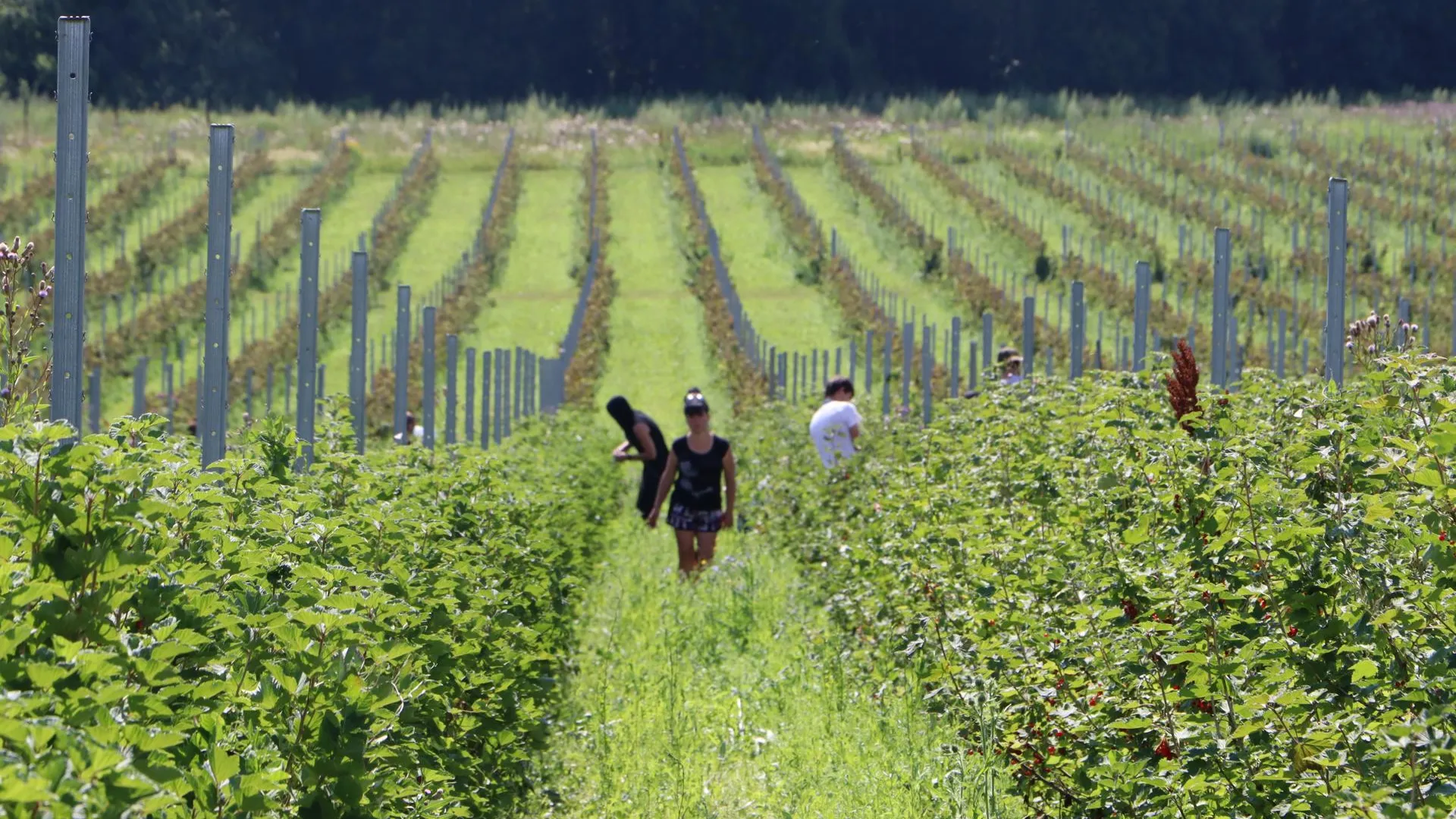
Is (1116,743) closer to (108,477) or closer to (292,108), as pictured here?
(108,477)

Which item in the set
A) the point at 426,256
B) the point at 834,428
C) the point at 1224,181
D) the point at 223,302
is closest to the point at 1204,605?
the point at 223,302

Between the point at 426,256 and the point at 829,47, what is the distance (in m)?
33.0

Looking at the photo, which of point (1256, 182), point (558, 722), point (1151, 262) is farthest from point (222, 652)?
point (1256, 182)

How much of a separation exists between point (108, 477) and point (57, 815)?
1025 mm

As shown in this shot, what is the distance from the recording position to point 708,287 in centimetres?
3581

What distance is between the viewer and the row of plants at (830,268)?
2834 centimetres

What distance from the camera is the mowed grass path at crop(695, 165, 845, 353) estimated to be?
32.1 meters

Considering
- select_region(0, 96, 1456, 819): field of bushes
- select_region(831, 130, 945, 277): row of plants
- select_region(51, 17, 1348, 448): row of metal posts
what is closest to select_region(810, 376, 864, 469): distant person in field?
select_region(0, 96, 1456, 819): field of bushes

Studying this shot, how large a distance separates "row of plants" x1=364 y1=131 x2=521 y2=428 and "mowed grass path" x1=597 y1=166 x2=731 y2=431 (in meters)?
2.47

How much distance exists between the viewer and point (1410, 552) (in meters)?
3.95

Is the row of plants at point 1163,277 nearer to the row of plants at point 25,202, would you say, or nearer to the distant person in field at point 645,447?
the distant person in field at point 645,447

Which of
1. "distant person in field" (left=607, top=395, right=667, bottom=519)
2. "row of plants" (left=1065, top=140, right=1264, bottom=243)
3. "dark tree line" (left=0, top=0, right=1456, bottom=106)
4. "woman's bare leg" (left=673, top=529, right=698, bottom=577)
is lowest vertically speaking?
"woman's bare leg" (left=673, top=529, right=698, bottom=577)

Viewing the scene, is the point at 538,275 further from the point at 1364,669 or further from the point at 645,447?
the point at 1364,669

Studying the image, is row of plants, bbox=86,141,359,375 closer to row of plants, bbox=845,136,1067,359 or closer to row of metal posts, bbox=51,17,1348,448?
row of plants, bbox=845,136,1067,359
